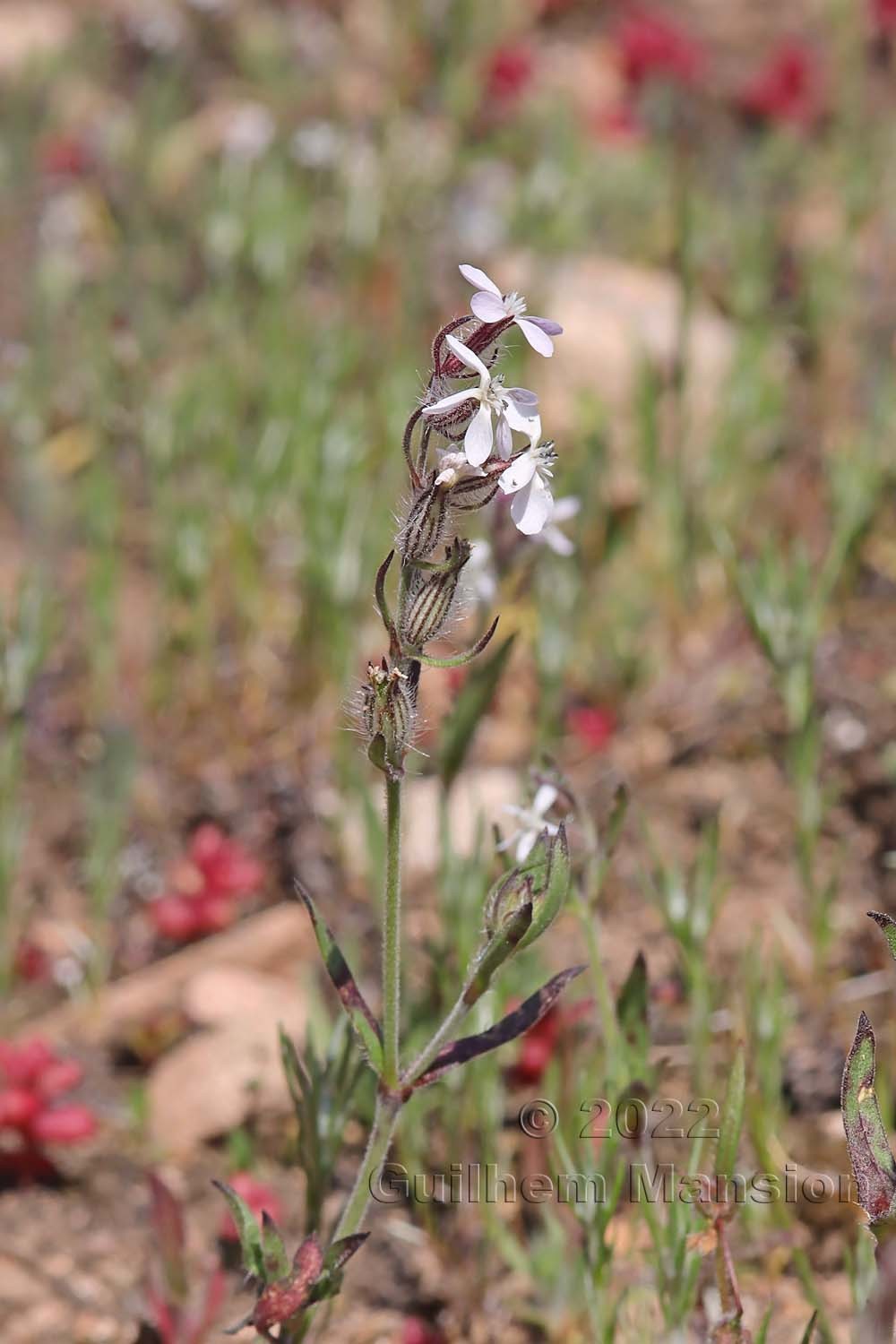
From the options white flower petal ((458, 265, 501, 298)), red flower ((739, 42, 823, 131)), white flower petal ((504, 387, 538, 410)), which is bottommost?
white flower petal ((504, 387, 538, 410))

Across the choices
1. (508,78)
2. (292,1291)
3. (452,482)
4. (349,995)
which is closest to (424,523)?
(452,482)

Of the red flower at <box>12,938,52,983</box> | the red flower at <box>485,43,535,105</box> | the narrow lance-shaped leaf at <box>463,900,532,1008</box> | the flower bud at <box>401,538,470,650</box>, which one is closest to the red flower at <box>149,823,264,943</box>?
the red flower at <box>12,938,52,983</box>

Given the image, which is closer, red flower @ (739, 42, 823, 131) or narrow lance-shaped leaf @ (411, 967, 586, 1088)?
narrow lance-shaped leaf @ (411, 967, 586, 1088)

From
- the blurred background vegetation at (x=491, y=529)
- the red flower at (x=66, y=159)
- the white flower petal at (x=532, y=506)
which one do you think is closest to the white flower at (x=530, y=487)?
the white flower petal at (x=532, y=506)

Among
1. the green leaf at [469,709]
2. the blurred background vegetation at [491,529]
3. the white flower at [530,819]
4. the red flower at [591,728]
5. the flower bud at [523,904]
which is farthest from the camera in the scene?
the red flower at [591,728]

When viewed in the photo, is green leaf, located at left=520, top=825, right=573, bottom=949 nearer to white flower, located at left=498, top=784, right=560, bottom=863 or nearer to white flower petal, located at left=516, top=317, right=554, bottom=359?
white flower, located at left=498, top=784, right=560, bottom=863

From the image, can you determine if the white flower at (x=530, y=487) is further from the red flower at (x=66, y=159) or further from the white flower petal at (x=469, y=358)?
the red flower at (x=66, y=159)

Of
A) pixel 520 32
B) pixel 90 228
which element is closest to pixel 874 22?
pixel 520 32
